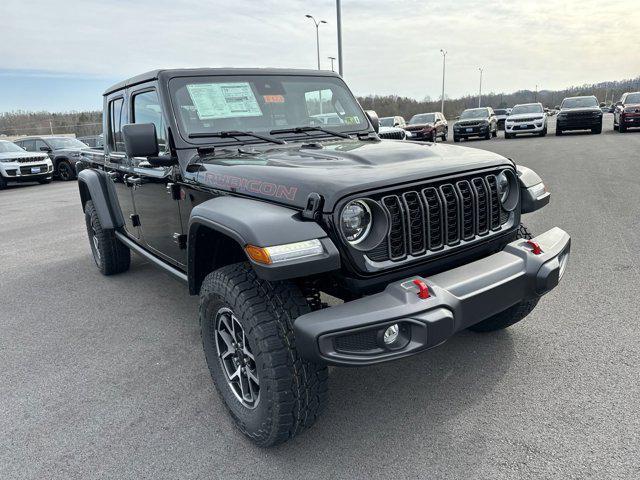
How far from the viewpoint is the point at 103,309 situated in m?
4.45

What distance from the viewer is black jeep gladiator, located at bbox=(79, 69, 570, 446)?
81.1 inches

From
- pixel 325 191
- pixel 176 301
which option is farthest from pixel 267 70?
pixel 176 301

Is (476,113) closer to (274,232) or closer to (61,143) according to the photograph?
(61,143)

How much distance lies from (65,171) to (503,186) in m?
18.4

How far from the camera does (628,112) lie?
1997cm

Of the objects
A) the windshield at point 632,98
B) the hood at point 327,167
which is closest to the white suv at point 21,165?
the hood at point 327,167

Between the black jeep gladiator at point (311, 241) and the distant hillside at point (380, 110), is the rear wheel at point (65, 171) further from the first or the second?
the black jeep gladiator at point (311, 241)

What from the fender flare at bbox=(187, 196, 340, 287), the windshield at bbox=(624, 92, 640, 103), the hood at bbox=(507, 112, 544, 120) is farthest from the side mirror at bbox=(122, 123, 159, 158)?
the windshield at bbox=(624, 92, 640, 103)

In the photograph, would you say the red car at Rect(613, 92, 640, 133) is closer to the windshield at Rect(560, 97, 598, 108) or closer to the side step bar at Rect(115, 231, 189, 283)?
the windshield at Rect(560, 97, 598, 108)

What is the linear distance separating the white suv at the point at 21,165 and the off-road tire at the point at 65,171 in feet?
2.69

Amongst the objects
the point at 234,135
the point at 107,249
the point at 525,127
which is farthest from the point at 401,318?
the point at 525,127

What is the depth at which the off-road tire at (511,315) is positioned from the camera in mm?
3154

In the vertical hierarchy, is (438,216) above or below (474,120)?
below

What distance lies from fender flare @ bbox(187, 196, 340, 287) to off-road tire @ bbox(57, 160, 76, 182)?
1756 cm
